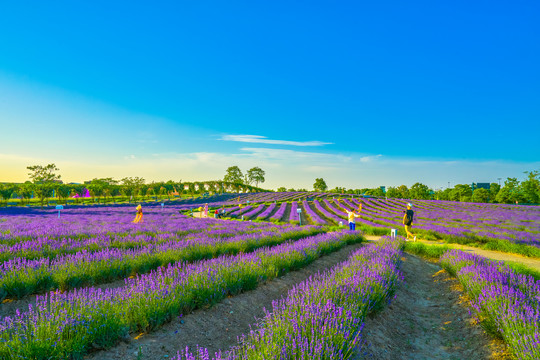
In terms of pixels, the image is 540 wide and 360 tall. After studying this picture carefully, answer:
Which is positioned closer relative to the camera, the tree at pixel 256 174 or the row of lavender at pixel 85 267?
the row of lavender at pixel 85 267

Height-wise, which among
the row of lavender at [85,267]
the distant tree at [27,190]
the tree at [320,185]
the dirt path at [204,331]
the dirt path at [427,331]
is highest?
the tree at [320,185]

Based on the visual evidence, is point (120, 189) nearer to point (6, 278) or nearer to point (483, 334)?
point (6, 278)

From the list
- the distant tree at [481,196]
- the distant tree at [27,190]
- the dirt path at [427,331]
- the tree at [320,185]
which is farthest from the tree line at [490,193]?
the distant tree at [27,190]

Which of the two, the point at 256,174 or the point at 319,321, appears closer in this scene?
the point at 319,321

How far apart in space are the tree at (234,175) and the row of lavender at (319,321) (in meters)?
98.1

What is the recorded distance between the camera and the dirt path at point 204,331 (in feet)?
9.38

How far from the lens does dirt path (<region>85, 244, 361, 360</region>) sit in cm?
286

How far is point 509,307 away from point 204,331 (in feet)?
13.0

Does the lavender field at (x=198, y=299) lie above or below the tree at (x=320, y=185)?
below

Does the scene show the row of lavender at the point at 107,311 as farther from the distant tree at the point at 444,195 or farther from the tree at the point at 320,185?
the tree at the point at 320,185

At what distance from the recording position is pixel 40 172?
4809 centimetres

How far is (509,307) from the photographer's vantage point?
132 inches

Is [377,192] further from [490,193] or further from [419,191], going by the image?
[490,193]

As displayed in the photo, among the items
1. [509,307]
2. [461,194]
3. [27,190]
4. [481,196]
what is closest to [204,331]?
[509,307]
